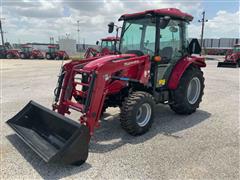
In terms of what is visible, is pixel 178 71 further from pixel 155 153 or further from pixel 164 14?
pixel 155 153

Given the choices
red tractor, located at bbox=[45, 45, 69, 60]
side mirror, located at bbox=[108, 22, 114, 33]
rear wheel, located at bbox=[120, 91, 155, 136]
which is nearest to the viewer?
rear wheel, located at bbox=[120, 91, 155, 136]

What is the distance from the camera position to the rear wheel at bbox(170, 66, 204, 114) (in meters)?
5.25

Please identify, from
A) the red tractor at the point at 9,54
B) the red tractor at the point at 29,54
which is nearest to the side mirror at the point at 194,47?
the red tractor at the point at 29,54

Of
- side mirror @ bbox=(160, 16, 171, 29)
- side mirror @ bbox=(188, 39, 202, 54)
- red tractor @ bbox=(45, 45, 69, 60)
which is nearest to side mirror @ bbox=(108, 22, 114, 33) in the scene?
side mirror @ bbox=(160, 16, 171, 29)

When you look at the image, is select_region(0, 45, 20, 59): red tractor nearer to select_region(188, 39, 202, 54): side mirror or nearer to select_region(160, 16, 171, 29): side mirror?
select_region(188, 39, 202, 54): side mirror

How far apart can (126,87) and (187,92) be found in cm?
179

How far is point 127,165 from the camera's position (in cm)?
329

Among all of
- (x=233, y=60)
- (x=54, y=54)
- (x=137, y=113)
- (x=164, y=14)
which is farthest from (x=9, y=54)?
(x=137, y=113)

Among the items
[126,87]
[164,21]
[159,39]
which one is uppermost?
[164,21]

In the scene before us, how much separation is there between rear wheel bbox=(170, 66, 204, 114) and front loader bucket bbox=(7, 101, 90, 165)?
2.78m

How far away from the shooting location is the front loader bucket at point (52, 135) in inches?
120

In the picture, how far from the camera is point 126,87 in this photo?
4.56 meters

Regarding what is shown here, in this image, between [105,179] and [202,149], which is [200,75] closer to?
[202,149]

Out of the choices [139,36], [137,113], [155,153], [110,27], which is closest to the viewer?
[155,153]
